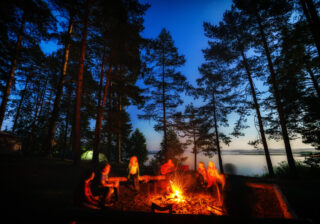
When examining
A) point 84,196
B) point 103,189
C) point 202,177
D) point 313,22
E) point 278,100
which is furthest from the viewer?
point 278,100

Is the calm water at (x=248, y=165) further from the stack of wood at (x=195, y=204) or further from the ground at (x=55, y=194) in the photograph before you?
the stack of wood at (x=195, y=204)

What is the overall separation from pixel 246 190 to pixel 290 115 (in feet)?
33.9

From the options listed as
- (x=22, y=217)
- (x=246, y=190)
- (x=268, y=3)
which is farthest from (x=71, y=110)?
(x=268, y=3)

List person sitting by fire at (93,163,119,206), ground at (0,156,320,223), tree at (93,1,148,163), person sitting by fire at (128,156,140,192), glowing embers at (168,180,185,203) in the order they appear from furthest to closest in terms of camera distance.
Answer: tree at (93,1,148,163), person sitting by fire at (128,156,140,192), glowing embers at (168,180,185,203), person sitting by fire at (93,163,119,206), ground at (0,156,320,223)

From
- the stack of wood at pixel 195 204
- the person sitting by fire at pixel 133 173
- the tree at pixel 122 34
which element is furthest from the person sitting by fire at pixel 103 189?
the tree at pixel 122 34

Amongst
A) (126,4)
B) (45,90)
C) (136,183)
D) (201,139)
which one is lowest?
(136,183)

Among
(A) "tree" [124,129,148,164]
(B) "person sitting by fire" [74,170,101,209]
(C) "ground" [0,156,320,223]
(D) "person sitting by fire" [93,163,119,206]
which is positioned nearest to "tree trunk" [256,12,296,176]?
(C) "ground" [0,156,320,223]

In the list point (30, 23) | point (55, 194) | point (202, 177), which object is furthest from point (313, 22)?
point (30, 23)

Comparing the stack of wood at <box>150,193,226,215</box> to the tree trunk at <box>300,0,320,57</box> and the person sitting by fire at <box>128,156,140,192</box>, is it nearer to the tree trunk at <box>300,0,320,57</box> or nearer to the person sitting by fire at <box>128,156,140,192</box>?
the person sitting by fire at <box>128,156,140,192</box>

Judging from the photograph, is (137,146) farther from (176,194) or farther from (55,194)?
(55,194)

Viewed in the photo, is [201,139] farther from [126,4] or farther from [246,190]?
[126,4]

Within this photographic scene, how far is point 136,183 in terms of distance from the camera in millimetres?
6590

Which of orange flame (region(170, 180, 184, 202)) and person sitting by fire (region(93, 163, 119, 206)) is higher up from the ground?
person sitting by fire (region(93, 163, 119, 206))

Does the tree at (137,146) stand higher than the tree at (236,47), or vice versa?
the tree at (236,47)
